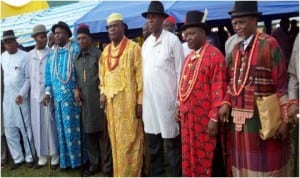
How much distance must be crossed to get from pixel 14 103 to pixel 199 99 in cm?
330

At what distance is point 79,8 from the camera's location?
37.2ft

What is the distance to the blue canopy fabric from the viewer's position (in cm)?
677

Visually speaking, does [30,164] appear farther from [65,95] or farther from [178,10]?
[178,10]

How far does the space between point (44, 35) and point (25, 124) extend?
132 centimetres

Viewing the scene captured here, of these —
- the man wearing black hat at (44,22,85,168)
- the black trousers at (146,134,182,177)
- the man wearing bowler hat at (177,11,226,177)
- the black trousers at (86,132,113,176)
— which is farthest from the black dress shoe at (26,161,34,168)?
the man wearing bowler hat at (177,11,226,177)

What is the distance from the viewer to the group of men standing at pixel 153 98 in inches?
140

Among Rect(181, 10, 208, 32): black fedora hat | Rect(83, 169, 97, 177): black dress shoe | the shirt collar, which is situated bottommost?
Rect(83, 169, 97, 177): black dress shoe

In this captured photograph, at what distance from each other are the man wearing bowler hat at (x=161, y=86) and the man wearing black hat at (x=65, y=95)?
1198 mm

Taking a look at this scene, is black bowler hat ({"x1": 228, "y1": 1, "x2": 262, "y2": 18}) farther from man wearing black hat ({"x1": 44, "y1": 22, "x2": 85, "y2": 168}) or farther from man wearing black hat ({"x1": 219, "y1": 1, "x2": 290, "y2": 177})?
man wearing black hat ({"x1": 44, "y1": 22, "x2": 85, "y2": 168})

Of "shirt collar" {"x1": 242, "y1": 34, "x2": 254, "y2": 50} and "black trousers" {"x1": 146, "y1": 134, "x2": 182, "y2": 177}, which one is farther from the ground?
"shirt collar" {"x1": 242, "y1": 34, "x2": 254, "y2": 50}

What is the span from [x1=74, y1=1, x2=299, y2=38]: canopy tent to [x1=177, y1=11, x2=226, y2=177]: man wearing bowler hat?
315 cm

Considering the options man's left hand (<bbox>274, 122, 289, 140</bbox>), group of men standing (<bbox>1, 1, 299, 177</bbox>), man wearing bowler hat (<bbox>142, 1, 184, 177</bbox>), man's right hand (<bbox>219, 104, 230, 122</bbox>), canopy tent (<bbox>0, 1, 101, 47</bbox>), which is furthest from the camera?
canopy tent (<bbox>0, 1, 101, 47</bbox>)

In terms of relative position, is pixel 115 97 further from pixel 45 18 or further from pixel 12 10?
pixel 12 10

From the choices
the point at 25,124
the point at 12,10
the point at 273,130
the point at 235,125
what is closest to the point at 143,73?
the point at 235,125
